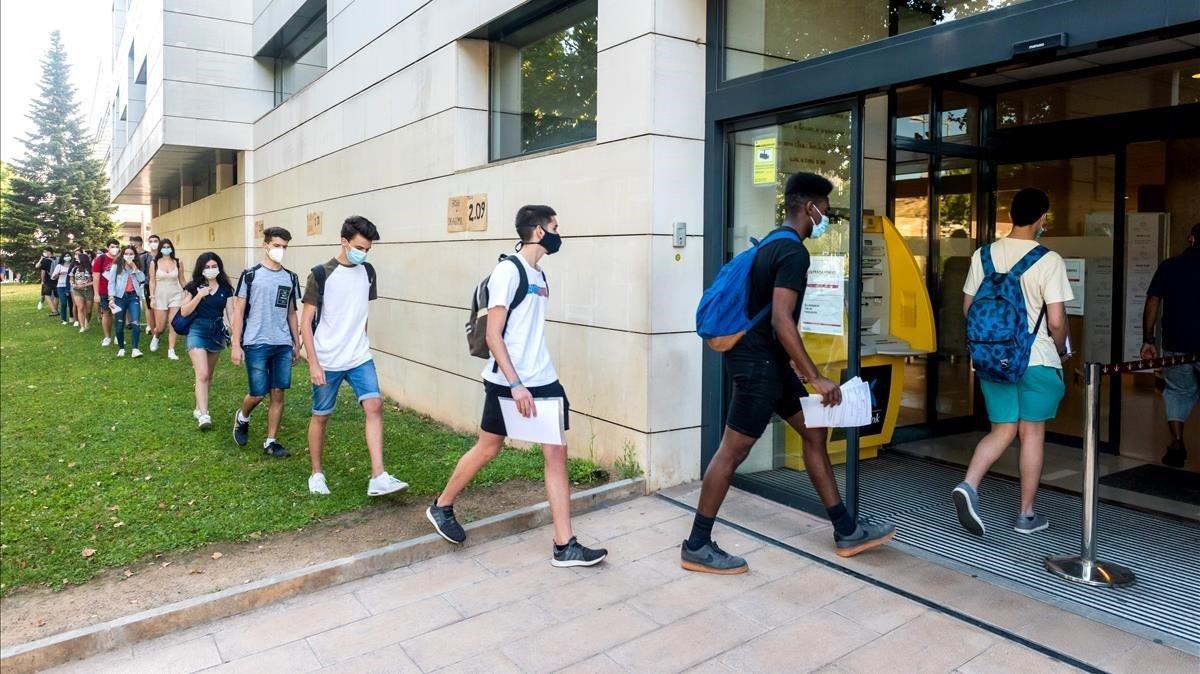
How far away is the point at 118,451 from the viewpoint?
7074 millimetres

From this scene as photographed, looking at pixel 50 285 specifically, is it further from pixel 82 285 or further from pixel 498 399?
pixel 498 399

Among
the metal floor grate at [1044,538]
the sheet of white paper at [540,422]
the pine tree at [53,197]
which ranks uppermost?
the pine tree at [53,197]

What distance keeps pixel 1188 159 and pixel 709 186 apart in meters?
3.95

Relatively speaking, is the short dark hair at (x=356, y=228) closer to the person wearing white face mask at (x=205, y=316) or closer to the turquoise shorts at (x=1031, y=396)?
the person wearing white face mask at (x=205, y=316)

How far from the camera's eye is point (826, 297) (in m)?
5.39

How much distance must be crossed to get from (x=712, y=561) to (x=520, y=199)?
387 centimetres

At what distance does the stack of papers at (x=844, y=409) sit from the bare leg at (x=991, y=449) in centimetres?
103

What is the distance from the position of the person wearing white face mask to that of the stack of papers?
5.44 m

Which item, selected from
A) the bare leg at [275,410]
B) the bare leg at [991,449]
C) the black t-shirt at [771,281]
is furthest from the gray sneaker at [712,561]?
the bare leg at [275,410]

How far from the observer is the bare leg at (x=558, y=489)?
4.55m

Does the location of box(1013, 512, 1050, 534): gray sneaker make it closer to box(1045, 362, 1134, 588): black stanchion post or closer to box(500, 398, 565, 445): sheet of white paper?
box(1045, 362, 1134, 588): black stanchion post

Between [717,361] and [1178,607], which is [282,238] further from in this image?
[1178,607]

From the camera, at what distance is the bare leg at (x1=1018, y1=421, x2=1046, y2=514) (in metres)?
4.85

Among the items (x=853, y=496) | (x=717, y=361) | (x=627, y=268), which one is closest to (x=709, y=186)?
(x=627, y=268)
